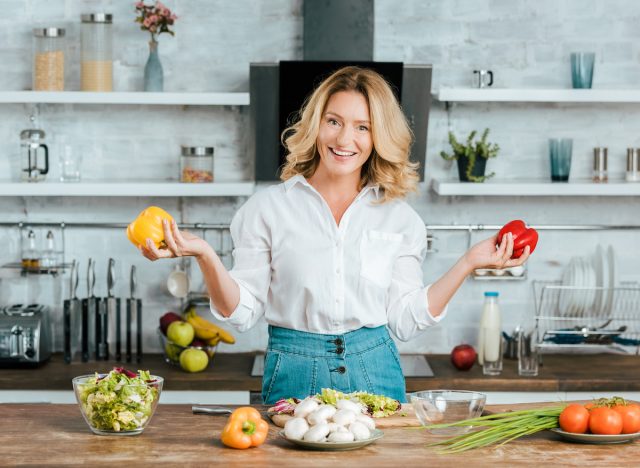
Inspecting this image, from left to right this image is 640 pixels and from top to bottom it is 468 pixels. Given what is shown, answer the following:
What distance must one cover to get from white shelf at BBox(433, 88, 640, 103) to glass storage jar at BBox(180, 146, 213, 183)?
3.14ft

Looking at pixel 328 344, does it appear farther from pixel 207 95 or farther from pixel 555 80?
pixel 555 80

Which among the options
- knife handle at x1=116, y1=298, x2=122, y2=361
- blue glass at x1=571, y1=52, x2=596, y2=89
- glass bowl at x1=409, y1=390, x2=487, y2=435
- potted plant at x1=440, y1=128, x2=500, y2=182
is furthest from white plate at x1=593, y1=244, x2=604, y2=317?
glass bowl at x1=409, y1=390, x2=487, y2=435

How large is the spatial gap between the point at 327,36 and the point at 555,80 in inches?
40.0

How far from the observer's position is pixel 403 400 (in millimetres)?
2775

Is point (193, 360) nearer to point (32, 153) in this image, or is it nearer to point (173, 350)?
point (173, 350)

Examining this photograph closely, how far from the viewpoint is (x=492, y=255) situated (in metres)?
2.35

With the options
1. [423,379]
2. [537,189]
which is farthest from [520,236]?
[537,189]

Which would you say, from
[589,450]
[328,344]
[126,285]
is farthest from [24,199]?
[589,450]

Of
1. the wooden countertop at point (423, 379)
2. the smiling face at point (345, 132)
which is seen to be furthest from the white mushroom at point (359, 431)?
the wooden countertop at point (423, 379)

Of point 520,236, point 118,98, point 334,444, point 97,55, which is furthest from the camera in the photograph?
point 97,55

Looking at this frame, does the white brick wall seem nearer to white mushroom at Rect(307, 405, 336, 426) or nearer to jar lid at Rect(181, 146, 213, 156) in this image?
jar lid at Rect(181, 146, 213, 156)

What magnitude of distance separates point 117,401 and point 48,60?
7.63 feet

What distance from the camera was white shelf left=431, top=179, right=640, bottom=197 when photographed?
4.00 metres

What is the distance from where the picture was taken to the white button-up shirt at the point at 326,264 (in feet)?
8.66
